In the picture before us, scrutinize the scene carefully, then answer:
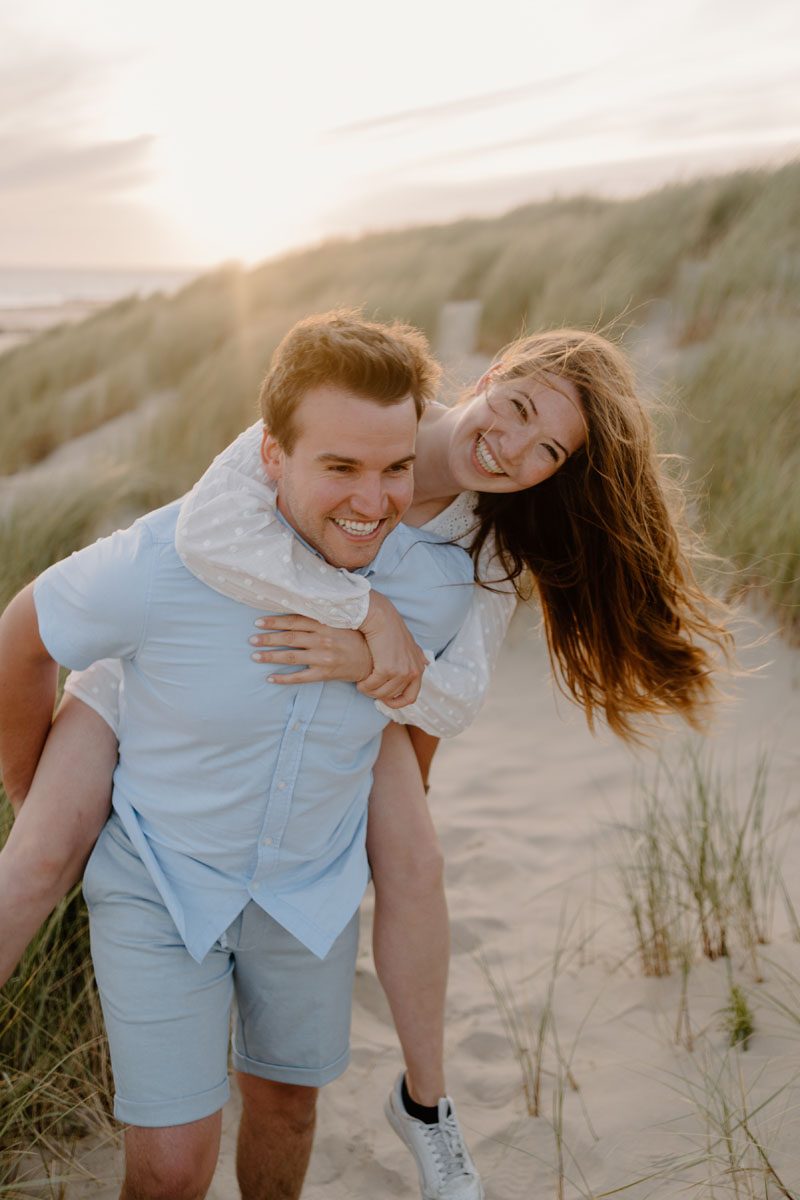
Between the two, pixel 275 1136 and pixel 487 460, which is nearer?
pixel 275 1136

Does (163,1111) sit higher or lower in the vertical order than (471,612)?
lower

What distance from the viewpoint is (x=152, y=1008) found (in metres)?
1.86

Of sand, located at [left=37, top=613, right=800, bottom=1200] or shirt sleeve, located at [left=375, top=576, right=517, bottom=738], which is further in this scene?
sand, located at [left=37, top=613, right=800, bottom=1200]

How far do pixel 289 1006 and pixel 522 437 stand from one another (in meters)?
1.39

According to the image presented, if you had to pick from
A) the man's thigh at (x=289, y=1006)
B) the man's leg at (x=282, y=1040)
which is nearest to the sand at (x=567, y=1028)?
the man's leg at (x=282, y=1040)

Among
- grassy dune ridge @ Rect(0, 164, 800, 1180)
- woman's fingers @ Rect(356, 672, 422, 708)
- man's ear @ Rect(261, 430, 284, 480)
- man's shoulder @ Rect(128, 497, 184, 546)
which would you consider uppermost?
man's ear @ Rect(261, 430, 284, 480)

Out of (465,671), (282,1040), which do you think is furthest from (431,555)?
(282,1040)

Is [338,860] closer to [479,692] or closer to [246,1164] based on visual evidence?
[479,692]

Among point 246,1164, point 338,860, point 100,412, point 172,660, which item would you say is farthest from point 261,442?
point 100,412

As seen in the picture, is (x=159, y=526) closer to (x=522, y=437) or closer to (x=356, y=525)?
(x=356, y=525)

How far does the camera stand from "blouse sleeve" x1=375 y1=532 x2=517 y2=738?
214 centimetres

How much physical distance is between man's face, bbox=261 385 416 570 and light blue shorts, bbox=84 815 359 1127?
29.8 inches

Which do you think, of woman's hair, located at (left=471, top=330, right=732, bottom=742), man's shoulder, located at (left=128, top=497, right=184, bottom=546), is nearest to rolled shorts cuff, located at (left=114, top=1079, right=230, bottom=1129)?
man's shoulder, located at (left=128, top=497, right=184, bottom=546)

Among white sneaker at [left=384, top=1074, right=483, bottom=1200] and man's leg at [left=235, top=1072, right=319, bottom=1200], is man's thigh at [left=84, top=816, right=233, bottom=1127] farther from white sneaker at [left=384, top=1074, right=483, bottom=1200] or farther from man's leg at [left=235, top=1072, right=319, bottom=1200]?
white sneaker at [left=384, top=1074, right=483, bottom=1200]
